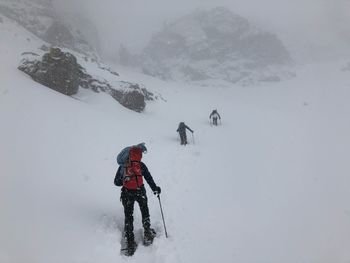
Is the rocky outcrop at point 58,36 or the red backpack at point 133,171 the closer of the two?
the red backpack at point 133,171

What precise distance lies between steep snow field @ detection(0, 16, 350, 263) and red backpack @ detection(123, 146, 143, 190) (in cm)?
136

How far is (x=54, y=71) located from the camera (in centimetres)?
2677

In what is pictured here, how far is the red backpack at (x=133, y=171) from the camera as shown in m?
8.38

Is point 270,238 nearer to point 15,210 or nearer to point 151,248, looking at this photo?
point 151,248

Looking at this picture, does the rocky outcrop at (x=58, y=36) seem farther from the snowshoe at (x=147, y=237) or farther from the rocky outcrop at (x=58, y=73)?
the snowshoe at (x=147, y=237)

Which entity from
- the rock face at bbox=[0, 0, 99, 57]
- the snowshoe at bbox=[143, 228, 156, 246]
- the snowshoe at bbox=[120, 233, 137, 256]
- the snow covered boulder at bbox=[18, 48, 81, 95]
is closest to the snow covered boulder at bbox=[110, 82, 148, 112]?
the snow covered boulder at bbox=[18, 48, 81, 95]

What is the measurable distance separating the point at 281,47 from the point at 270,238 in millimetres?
152643

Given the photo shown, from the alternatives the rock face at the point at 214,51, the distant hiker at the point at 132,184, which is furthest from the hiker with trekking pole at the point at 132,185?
the rock face at the point at 214,51

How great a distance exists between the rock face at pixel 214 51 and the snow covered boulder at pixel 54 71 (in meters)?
92.0

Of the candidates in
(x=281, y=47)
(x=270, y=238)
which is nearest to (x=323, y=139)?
(x=270, y=238)

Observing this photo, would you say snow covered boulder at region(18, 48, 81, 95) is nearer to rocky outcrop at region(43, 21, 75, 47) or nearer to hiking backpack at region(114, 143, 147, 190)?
hiking backpack at region(114, 143, 147, 190)

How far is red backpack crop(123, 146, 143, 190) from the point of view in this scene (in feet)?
27.5

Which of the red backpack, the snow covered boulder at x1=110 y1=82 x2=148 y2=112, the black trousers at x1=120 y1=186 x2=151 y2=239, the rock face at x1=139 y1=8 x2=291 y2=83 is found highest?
the rock face at x1=139 y1=8 x2=291 y2=83

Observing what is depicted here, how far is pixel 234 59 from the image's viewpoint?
142375 mm
